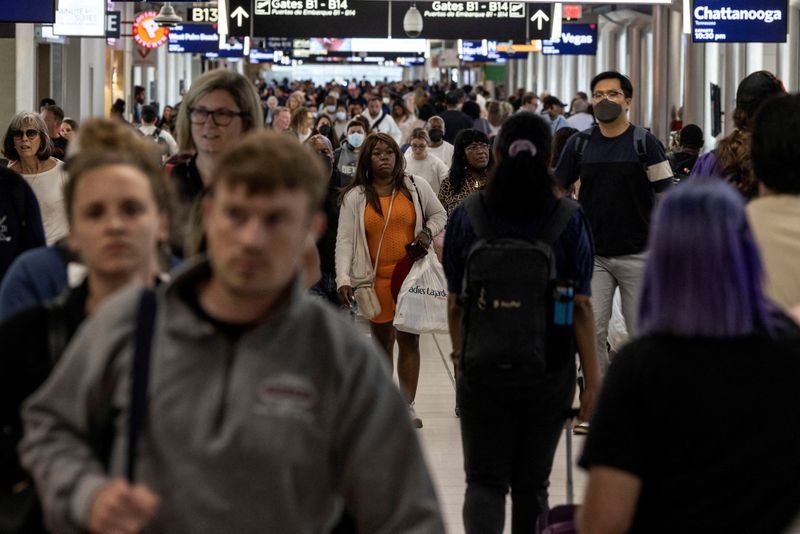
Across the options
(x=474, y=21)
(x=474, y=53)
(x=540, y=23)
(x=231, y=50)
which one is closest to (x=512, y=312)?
(x=540, y=23)

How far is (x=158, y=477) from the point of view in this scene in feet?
7.83

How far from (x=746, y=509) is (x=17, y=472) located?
4.37 feet

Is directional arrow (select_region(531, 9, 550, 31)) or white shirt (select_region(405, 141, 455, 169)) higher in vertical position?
directional arrow (select_region(531, 9, 550, 31))

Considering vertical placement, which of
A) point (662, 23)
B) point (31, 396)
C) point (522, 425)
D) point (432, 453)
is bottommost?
point (432, 453)

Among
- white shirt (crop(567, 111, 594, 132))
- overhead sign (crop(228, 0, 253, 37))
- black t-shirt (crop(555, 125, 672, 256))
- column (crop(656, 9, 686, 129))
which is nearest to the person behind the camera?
black t-shirt (crop(555, 125, 672, 256))

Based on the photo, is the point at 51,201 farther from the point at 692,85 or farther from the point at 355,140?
the point at 692,85

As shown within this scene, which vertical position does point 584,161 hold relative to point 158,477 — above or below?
above

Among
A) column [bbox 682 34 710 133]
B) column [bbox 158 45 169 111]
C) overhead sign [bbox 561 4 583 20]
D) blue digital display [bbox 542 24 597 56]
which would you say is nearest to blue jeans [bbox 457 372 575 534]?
column [bbox 682 34 710 133]

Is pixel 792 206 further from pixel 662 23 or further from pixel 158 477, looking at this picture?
pixel 662 23

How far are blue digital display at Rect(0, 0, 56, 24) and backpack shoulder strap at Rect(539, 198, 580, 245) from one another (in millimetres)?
8522

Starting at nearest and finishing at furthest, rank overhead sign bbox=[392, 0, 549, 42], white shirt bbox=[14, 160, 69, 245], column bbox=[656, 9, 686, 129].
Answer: white shirt bbox=[14, 160, 69, 245] < overhead sign bbox=[392, 0, 549, 42] < column bbox=[656, 9, 686, 129]

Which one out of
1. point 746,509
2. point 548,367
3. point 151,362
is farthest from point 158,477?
point 548,367

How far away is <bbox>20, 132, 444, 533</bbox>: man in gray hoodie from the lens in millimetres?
2354

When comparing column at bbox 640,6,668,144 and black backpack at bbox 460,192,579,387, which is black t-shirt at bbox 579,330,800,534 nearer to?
black backpack at bbox 460,192,579,387
